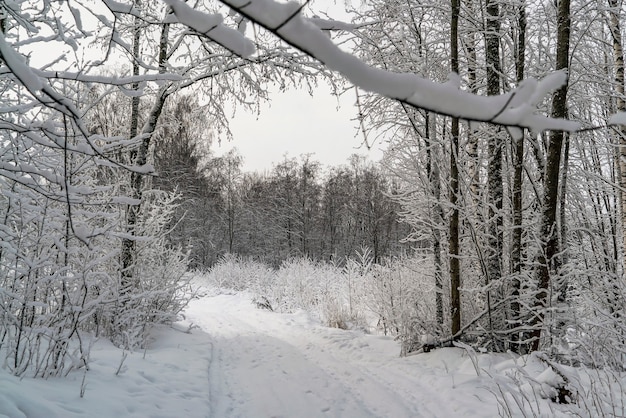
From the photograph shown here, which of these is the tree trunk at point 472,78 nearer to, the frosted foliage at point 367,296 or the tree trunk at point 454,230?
the tree trunk at point 454,230

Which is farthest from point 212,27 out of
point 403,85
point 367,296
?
point 367,296

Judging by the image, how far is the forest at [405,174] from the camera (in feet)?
6.39

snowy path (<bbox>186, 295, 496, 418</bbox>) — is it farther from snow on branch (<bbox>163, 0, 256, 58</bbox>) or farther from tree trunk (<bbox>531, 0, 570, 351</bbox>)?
snow on branch (<bbox>163, 0, 256, 58</bbox>)

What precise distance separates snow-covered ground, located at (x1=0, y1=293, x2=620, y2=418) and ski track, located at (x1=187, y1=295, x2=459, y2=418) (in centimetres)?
1

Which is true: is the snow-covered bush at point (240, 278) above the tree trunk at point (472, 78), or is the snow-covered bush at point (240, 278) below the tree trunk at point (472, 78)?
below

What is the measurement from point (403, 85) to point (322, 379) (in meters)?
4.69

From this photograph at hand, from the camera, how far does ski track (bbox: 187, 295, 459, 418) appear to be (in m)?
3.90

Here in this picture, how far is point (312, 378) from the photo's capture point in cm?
489

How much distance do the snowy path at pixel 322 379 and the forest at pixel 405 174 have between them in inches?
29.9

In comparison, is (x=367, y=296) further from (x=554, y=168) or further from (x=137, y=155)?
(x=137, y=155)

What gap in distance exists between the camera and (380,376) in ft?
16.3

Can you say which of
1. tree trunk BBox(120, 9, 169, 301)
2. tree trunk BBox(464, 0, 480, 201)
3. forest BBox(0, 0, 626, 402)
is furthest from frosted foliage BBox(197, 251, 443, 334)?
tree trunk BBox(120, 9, 169, 301)

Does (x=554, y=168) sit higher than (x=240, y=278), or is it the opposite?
(x=554, y=168)

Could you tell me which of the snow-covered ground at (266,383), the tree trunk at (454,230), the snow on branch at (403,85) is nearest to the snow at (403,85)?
the snow on branch at (403,85)
